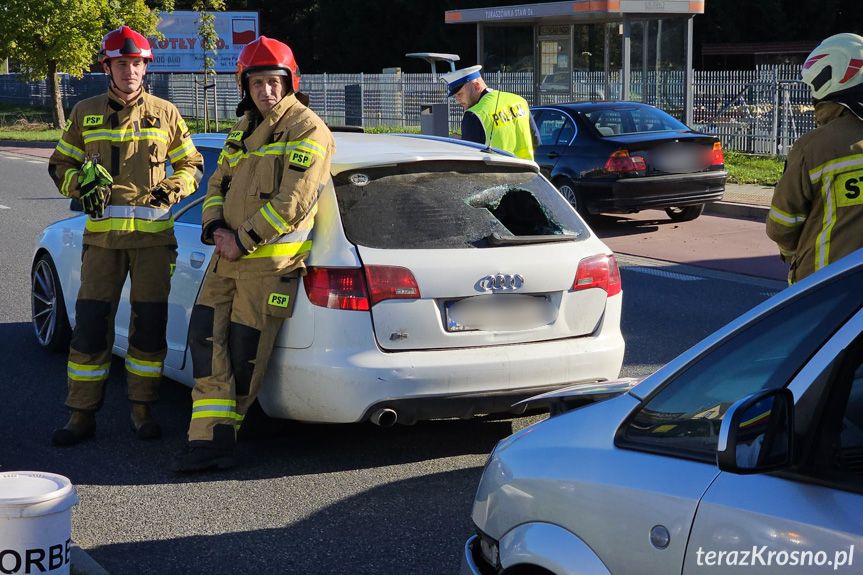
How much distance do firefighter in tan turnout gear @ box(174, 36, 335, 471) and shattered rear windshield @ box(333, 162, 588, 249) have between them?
22 cm

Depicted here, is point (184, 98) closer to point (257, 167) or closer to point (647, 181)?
point (647, 181)

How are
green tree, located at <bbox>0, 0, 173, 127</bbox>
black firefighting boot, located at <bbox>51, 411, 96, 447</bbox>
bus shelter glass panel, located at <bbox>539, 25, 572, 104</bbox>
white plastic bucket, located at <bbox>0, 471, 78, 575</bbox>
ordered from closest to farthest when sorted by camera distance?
white plastic bucket, located at <bbox>0, 471, 78, 575</bbox> < black firefighting boot, located at <bbox>51, 411, 96, 447</bbox> < bus shelter glass panel, located at <bbox>539, 25, 572, 104</bbox> < green tree, located at <bbox>0, 0, 173, 127</bbox>

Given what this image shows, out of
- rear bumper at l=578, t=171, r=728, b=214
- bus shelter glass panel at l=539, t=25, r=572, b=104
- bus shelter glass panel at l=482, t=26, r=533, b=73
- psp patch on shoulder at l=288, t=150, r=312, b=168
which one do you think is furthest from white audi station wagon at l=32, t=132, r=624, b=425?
bus shelter glass panel at l=482, t=26, r=533, b=73

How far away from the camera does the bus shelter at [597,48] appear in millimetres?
20469

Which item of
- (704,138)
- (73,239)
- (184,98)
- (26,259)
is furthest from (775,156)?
(184,98)

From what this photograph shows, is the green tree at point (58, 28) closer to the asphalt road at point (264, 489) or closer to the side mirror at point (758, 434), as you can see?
the asphalt road at point (264, 489)

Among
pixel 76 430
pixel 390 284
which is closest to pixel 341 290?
pixel 390 284

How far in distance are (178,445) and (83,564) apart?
161cm

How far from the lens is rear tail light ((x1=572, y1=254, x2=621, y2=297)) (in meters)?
5.12

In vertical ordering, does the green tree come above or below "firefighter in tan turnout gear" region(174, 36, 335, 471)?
above

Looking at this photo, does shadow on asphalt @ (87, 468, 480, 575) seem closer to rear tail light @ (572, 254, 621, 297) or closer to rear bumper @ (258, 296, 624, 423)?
rear bumper @ (258, 296, 624, 423)

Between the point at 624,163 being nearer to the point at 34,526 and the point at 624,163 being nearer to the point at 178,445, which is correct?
the point at 178,445

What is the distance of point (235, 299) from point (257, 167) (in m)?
0.60

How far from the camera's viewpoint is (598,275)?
5199 mm
